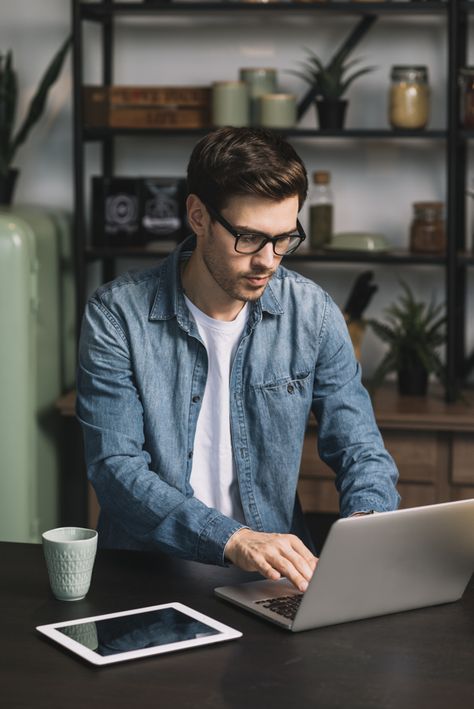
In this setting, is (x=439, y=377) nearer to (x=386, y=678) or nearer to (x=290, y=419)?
(x=290, y=419)

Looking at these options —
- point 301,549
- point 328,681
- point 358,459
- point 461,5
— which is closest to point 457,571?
point 301,549

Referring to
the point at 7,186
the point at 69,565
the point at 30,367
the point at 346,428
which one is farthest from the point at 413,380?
the point at 69,565

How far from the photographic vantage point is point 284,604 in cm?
173

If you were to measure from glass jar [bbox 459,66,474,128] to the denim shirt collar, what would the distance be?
144 centimetres

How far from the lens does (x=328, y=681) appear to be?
148cm

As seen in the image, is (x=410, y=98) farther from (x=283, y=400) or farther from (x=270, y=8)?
(x=283, y=400)

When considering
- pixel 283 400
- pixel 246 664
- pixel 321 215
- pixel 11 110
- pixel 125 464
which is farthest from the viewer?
pixel 11 110

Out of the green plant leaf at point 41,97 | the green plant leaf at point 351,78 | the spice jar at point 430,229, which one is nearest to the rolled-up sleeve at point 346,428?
the spice jar at point 430,229

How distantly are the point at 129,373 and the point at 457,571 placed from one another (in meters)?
0.78

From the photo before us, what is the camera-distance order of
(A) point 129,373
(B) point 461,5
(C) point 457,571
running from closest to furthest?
(C) point 457,571
(A) point 129,373
(B) point 461,5

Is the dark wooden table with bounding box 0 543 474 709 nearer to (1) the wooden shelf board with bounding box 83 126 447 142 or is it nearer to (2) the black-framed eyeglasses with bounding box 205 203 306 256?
(2) the black-framed eyeglasses with bounding box 205 203 306 256

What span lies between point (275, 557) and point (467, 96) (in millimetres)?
2151

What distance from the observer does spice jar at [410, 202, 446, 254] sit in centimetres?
366

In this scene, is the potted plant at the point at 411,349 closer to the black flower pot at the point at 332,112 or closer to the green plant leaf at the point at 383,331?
the green plant leaf at the point at 383,331
